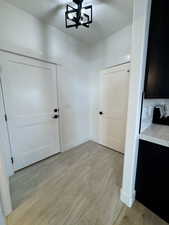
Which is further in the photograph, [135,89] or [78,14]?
[78,14]

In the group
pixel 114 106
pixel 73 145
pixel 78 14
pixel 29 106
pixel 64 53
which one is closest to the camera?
pixel 78 14

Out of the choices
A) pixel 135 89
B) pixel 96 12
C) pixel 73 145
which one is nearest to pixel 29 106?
pixel 73 145

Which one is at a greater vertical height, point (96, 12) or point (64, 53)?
point (96, 12)

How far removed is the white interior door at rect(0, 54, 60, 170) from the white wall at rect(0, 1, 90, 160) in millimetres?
210

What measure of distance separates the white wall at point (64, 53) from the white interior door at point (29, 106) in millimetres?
210

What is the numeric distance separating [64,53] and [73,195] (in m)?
2.67

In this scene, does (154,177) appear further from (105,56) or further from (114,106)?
(105,56)

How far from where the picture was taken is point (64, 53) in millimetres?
2445

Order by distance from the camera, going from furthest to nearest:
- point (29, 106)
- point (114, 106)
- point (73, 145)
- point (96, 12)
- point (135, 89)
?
point (73, 145) < point (114, 106) < point (29, 106) < point (96, 12) < point (135, 89)

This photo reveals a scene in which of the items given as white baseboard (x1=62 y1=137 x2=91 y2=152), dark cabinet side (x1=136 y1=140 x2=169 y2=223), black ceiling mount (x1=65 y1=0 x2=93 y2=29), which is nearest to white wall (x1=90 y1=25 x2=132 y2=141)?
white baseboard (x1=62 y1=137 x2=91 y2=152)

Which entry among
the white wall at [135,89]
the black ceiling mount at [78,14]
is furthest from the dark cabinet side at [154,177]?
the black ceiling mount at [78,14]

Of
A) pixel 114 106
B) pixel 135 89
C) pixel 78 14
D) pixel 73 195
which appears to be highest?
pixel 78 14

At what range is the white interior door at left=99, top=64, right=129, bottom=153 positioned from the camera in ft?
7.79

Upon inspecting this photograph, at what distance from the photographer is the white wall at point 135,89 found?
1.03 meters
